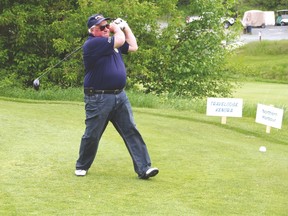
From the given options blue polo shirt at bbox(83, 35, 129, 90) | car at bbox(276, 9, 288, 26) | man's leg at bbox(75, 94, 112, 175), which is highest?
blue polo shirt at bbox(83, 35, 129, 90)

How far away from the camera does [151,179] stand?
6770 millimetres

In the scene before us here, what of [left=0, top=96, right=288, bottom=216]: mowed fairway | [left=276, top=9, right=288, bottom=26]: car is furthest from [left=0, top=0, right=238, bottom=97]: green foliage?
[left=276, top=9, right=288, bottom=26]: car

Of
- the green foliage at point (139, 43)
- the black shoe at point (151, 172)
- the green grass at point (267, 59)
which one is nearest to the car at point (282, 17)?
the green grass at point (267, 59)

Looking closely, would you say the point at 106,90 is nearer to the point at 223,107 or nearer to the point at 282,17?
the point at 223,107

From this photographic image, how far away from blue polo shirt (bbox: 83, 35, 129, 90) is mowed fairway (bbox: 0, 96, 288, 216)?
999mm

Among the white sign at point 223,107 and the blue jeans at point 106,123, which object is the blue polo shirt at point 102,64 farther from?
the white sign at point 223,107

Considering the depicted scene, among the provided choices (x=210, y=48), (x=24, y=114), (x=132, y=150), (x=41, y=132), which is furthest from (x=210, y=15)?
(x=132, y=150)

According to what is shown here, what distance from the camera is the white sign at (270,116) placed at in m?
10.0

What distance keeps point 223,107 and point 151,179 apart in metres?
4.40

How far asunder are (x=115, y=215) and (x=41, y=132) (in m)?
4.16

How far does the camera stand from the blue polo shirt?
6340mm

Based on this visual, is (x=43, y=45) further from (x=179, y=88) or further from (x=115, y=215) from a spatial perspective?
(x=115, y=215)

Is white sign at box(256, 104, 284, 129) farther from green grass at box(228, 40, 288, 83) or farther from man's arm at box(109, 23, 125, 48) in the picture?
green grass at box(228, 40, 288, 83)

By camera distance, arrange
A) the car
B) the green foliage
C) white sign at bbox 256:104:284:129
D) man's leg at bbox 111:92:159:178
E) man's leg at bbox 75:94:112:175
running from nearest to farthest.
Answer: man's leg at bbox 75:94:112:175 → man's leg at bbox 111:92:159:178 → white sign at bbox 256:104:284:129 → the green foliage → the car
